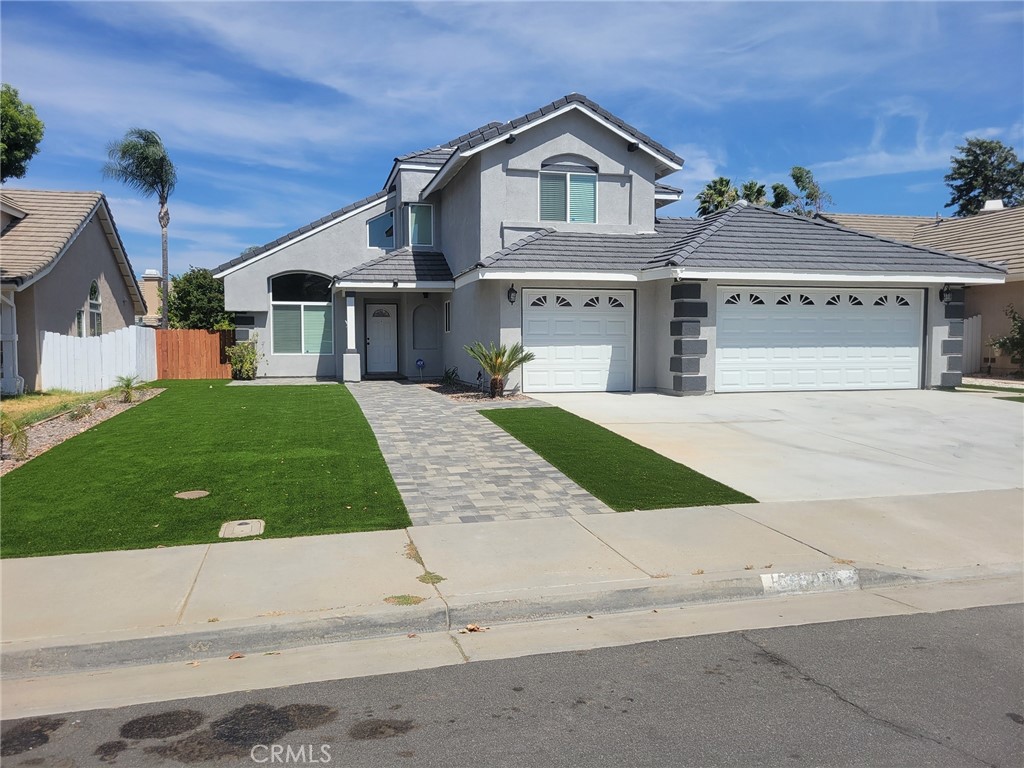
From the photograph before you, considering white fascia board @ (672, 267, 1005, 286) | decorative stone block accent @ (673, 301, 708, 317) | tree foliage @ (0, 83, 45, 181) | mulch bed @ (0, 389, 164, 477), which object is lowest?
mulch bed @ (0, 389, 164, 477)

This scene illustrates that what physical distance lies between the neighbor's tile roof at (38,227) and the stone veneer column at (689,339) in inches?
570

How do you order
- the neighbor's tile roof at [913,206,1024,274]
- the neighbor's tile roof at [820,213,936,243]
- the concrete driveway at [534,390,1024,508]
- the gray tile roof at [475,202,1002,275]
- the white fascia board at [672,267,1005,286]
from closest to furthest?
1. the concrete driveway at [534,390,1024,508]
2. the white fascia board at [672,267,1005,286]
3. the gray tile roof at [475,202,1002,275]
4. the neighbor's tile roof at [913,206,1024,274]
5. the neighbor's tile roof at [820,213,936,243]

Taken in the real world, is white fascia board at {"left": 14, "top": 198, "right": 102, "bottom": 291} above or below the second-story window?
below

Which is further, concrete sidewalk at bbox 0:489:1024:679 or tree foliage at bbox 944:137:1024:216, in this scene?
tree foliage at bbox 944:137:1024:216

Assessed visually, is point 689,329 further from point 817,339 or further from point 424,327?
point 424,327

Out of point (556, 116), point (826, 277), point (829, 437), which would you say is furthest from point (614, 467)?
point (556, 116)

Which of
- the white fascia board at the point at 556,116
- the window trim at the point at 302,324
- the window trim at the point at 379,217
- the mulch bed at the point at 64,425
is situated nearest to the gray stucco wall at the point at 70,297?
the mulch bed at the point at 64,425

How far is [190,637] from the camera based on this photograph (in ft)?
16.1

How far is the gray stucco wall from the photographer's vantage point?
18.0 metres

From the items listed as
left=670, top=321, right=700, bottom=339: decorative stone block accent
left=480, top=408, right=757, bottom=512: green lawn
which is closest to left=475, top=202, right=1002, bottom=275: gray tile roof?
left=670, top=321, right=700, bottom=339: decorative stone block accent

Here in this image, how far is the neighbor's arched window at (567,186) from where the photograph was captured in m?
19.3

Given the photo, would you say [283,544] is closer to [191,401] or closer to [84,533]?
[84,533]

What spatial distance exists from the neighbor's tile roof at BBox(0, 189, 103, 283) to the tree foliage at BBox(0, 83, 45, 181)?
25.9 ft

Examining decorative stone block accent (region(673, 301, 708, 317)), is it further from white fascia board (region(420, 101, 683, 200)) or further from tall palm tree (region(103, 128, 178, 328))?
tall palm tree (region(103, 128, 178, 328))
